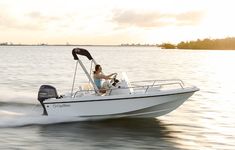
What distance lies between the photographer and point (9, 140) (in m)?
13.8

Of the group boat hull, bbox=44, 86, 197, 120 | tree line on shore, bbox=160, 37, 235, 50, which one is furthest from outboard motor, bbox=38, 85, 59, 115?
tree line on shore, bbox=160, 37, 235, 50

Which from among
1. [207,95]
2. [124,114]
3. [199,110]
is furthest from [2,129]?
[207,95]

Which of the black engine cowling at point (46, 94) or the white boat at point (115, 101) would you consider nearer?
the white boat at point (115, 101)

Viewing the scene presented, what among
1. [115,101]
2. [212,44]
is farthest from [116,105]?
[212,44]

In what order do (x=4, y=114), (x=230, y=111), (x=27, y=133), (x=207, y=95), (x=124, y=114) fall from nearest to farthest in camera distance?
1. (x=27, y=133)
2. (x=124, y=114)
3. (x=4, y=114)
4. (x=230, y=111)
5. (x=207, y=95)

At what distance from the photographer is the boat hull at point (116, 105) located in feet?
51.2

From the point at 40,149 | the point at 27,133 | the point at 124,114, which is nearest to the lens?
the point at 40,149

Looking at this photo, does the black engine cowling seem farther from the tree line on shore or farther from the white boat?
the tree line on shore

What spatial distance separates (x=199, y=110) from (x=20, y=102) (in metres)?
7.89

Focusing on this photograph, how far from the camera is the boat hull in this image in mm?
15594

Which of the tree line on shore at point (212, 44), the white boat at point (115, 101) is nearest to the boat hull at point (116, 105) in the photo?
the white boat at point (115, 101)

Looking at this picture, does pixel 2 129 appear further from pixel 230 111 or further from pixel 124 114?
pixel 230 111

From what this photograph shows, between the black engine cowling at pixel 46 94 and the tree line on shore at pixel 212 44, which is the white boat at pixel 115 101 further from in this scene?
the tree line on shore at pixel 212 44

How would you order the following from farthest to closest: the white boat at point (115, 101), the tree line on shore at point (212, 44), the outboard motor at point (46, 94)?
1. the tree line on shore at point (212, 44)
2. the outboard motor at point (46, 94)
3. the white boat at point (115, 101)
